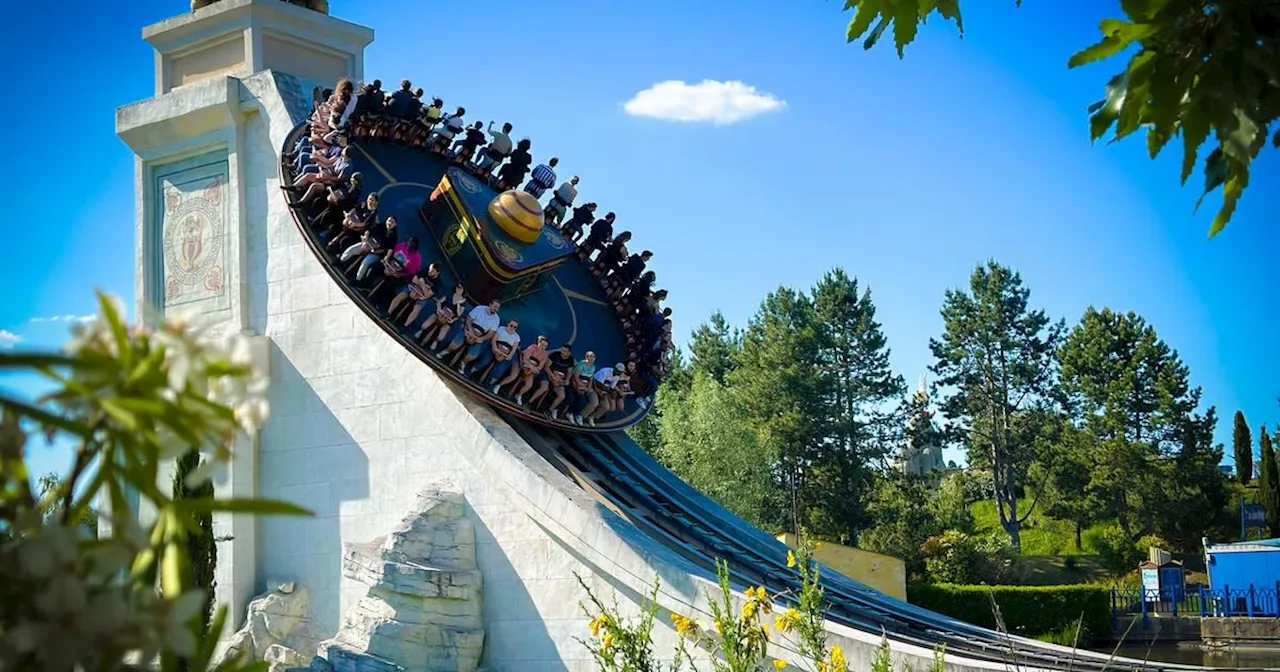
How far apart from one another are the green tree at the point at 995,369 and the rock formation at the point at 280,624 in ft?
93.1

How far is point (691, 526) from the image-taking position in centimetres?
1410

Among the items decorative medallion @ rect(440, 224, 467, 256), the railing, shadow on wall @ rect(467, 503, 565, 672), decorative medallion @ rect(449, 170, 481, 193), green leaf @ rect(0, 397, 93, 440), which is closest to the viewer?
green leaf @ rect(0, 397, 93, 440)

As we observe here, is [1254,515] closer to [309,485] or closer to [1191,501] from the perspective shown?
[1191,501]

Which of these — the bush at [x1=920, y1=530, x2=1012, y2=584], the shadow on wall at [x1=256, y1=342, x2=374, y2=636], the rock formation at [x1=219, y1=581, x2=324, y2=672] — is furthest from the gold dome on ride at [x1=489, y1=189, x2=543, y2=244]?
the bush at [x1=920, y1=530, x2=1012, y2=584]

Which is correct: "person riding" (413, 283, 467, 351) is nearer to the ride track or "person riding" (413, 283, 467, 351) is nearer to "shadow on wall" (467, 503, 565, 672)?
the ride track

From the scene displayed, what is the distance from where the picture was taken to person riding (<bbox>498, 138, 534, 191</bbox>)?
1742cm

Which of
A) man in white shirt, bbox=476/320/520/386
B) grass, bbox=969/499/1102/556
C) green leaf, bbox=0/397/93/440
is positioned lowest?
grass, bbox=969/499/1102/556

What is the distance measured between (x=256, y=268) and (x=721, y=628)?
10872 millimetres

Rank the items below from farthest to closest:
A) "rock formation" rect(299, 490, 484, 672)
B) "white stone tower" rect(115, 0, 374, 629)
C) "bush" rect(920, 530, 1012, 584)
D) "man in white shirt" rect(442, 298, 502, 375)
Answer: "bush" rect(920, 530, 1012, 584) → "white stone tower" rect(115, 0, 374, 629) → "man in white shirt" rect(442, 298, 502, 375) → "rock formation" rect(299, 490, 484, 672)

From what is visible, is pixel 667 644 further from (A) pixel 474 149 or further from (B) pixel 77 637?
(B) pixel 77 637

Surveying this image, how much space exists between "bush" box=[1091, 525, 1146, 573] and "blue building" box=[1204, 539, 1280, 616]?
37.8ft

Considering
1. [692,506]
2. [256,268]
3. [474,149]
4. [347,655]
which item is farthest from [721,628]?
[474,149]

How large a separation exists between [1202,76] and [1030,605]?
889 inches

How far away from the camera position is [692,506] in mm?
15297
